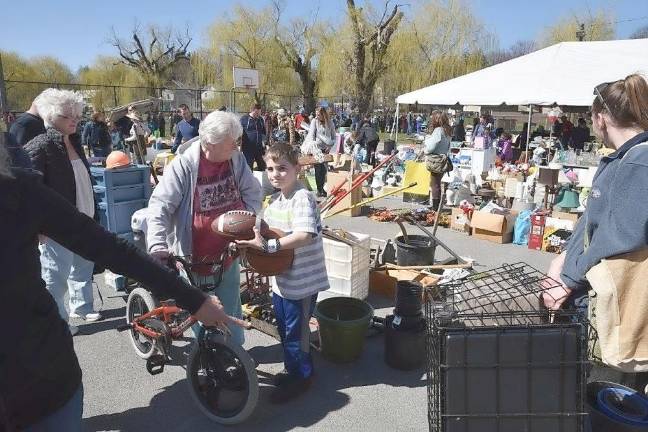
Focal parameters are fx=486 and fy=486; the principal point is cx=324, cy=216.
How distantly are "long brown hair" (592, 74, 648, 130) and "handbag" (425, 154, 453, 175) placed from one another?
21.7 feet

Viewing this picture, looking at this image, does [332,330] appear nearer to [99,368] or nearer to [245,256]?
[245,256]

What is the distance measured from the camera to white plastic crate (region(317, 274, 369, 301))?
478 cm

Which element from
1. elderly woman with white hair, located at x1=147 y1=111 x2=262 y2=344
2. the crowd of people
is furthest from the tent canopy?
elderly woman with white hair, located at x1=147 y1=111 x2=262 y2=344

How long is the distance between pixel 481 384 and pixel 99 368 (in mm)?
3066

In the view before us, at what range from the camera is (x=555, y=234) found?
281 inches

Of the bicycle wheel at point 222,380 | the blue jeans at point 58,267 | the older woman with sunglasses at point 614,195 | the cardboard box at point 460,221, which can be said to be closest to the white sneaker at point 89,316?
the blue jeans at point 58,267

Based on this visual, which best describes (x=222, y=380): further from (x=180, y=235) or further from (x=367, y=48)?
(x=367, y=48)

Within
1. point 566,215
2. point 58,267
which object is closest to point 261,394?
point 58,267

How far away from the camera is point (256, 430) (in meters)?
3.05

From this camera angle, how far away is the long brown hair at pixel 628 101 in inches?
84.0

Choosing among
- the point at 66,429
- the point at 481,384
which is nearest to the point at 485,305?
the point at 481,384

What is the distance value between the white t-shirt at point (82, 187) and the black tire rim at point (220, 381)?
5.66 ft

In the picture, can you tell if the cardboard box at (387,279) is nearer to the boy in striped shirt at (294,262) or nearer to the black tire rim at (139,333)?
the boy in striped shirt at (294,262)

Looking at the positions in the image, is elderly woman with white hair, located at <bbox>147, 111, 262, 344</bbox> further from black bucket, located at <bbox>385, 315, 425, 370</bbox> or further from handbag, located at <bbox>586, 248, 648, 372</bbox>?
handbag, located at <bbox>586, 248, 648, 372</bbox>
